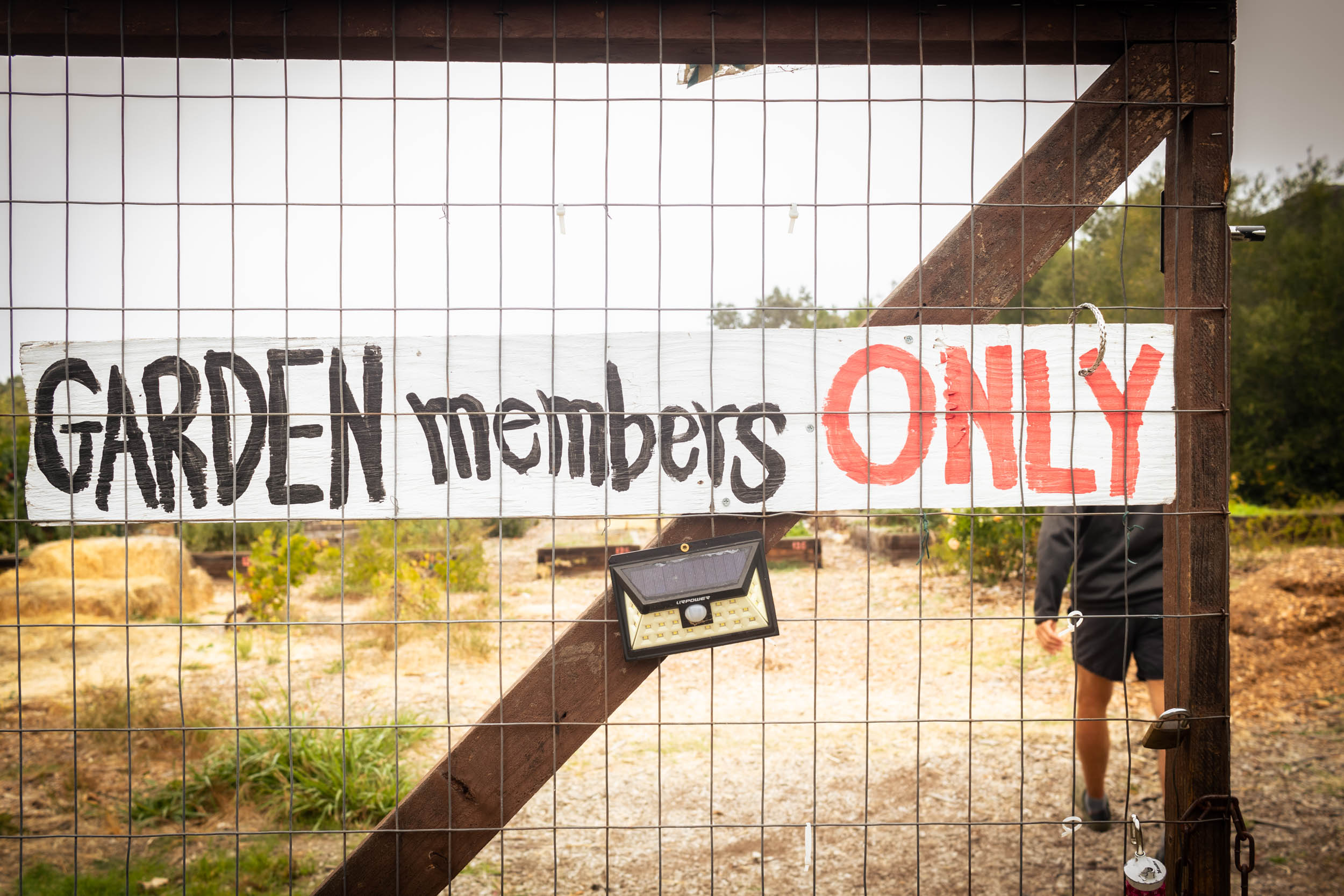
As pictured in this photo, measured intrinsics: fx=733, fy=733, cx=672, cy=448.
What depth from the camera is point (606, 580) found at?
197 centimetres

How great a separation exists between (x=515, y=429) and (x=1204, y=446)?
1.86m

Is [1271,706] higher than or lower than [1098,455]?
lower

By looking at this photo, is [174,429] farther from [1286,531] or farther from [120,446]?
[1286,531]

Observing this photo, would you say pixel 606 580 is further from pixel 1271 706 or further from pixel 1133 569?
pixel 1271 706

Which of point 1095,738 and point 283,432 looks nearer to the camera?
point 283,432

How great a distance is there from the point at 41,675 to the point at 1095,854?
7.14 meters

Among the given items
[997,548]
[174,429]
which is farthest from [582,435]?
[997,548]

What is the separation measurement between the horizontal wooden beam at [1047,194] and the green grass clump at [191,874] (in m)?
→ 3.11

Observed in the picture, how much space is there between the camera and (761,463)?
1965mm

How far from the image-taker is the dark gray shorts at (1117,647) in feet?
9.93

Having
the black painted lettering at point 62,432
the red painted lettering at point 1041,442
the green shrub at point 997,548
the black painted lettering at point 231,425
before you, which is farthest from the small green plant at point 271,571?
the green shrub at point 997,548

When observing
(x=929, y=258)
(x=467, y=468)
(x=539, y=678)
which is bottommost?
(x=539, y=678)

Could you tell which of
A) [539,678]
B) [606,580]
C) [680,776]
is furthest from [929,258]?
[680,776]

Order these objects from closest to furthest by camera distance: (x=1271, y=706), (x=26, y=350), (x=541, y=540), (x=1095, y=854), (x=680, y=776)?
(x=26, y=350) < (x=1095, y=854) < (x=680, y=776) < (x=1271, y=706) < (x=541, y=540)
